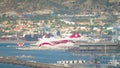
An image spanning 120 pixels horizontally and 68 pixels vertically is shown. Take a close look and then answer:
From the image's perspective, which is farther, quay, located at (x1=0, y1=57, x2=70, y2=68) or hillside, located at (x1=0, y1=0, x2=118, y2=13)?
hillside, located at (x1=0, y1=0, x2=118, y2=13)

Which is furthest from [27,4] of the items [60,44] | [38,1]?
[60,44]

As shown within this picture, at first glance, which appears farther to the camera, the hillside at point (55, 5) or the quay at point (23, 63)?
the hillside at point (55, 5)

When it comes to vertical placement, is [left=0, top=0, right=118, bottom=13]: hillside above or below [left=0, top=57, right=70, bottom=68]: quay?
above

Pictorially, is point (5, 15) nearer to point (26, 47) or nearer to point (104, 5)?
point (104, 5)

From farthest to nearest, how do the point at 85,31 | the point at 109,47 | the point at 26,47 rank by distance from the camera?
the point at 85,31 → the point at 26,47 → the point at 109,47

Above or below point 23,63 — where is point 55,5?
above

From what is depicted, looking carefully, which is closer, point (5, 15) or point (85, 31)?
point (85, 31)

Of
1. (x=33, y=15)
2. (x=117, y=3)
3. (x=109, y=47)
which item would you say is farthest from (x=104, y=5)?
(x=109, y=47)

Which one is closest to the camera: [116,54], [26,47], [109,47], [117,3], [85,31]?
[116,54]

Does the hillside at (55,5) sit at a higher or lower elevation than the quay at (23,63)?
higher

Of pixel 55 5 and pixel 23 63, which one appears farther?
pixel 55 5
